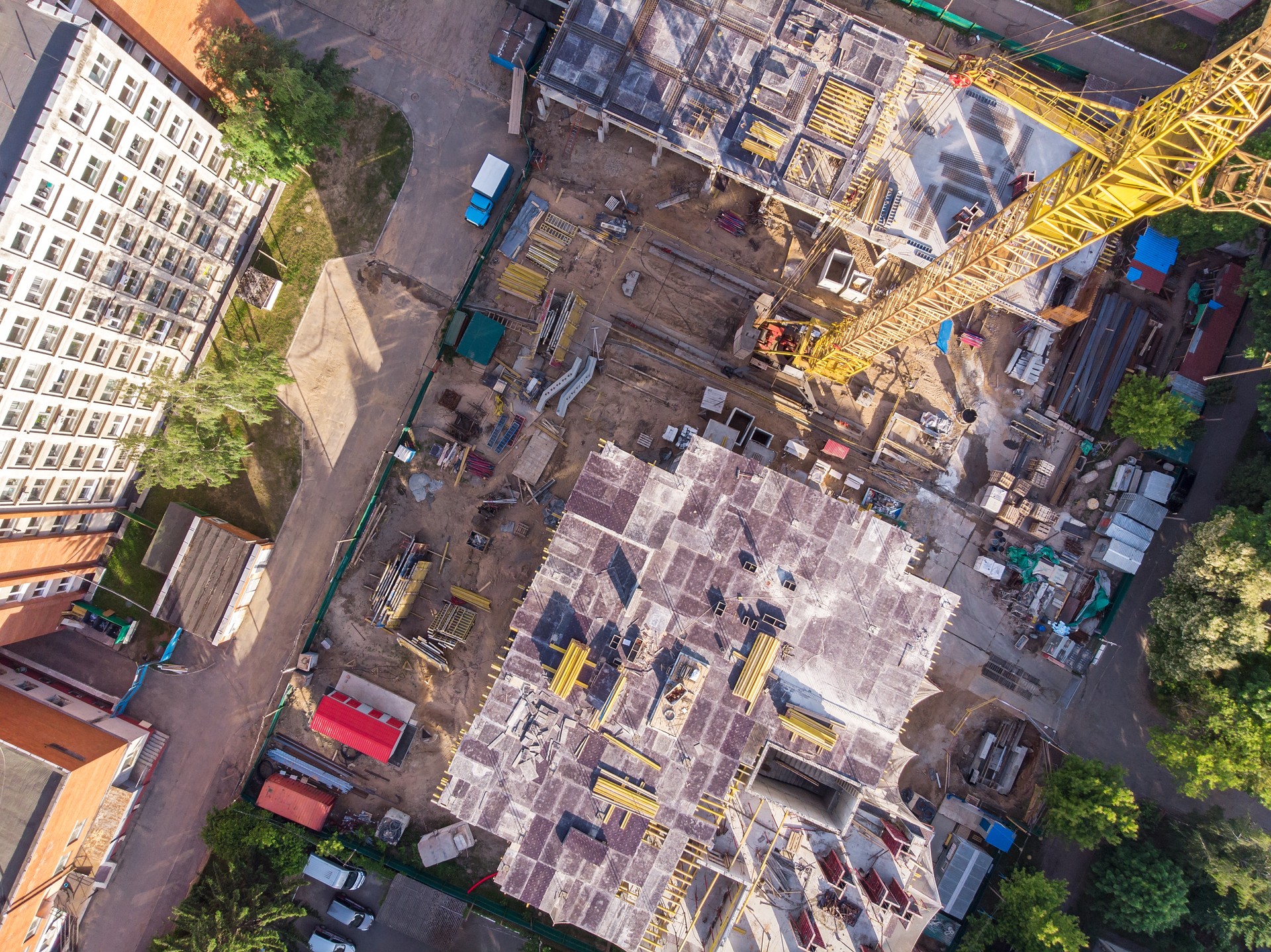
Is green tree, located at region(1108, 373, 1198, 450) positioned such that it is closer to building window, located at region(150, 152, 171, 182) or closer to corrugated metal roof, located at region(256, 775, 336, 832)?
corrugated metal roof, located at region(256, 775, 336, 832)

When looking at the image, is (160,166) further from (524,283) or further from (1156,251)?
(1156,251)

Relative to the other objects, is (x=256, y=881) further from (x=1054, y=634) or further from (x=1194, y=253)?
(x=1194, y=253)

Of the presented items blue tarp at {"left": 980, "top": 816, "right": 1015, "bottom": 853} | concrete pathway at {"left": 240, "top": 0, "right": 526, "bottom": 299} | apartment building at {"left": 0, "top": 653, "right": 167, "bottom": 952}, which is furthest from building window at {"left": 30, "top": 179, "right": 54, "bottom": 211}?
blue tarp at {"left": 980, "top": 816, "right": 1015, "bottom": 853}

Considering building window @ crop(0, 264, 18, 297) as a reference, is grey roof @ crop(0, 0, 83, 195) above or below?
above

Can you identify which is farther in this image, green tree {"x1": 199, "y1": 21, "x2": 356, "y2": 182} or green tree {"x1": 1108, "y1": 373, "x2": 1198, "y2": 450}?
green tree {"x1": 1108, "y1": 373, "x2": 1198, "y2": 450}

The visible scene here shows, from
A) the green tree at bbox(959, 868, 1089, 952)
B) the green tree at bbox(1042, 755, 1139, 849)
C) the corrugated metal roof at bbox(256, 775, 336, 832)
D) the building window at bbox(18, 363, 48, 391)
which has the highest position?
the green tree at bbox(1042, 755, 1139, 849)

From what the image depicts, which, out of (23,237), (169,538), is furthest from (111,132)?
(169,538)
